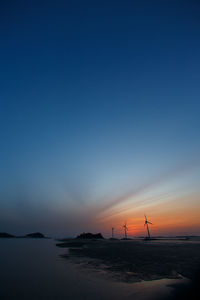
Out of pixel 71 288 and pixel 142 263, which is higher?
pixel 142 263

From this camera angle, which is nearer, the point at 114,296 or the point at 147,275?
the point at 114,296

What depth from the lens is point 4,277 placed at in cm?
1380

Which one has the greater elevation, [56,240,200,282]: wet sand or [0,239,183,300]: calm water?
[56,240,200,282]: wet sand

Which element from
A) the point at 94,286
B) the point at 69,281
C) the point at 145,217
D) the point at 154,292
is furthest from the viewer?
the point at 145,217

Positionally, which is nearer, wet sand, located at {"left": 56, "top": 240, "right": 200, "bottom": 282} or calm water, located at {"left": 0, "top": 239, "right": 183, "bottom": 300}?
calm water, located at {"left": 0, "top": 239, "right": 183, "bottom": 300}

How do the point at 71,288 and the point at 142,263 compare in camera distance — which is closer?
the point at 71,288

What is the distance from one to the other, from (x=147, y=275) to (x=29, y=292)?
10374 millimetres

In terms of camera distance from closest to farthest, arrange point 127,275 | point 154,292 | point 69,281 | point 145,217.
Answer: point 154,292, point 69,281, point 127,275, point 145,217

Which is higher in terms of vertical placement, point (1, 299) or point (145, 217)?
point (145, 217)

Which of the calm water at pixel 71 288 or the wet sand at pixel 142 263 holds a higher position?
the wet sand at pixel 142 263

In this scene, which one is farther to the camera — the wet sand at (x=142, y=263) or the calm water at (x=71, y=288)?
the wet sand at (x=142, y=263)

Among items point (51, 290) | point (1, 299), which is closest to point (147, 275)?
point (51, 290)

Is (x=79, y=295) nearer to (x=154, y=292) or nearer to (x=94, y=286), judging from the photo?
(x=94, y=286)

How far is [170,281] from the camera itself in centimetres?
1296
